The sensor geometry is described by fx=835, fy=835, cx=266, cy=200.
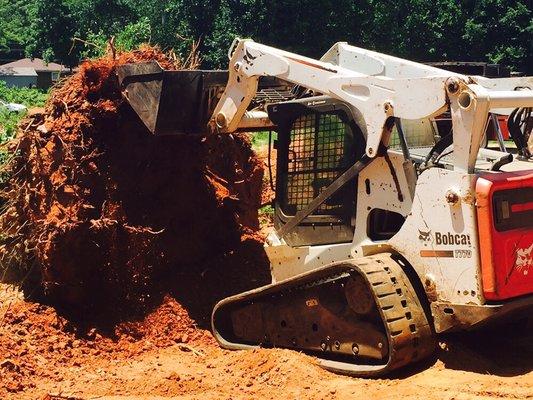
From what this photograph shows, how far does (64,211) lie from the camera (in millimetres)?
7555

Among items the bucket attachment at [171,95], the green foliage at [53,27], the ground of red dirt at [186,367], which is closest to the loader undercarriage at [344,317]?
the ground of red dirt at [186,367]

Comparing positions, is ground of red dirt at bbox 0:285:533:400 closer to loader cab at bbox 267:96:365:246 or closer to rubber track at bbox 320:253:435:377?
rubber track at bbox 320:253:435:377

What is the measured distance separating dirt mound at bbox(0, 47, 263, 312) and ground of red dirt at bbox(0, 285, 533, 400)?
40 centimetres

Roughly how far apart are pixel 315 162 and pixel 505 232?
5.95ft

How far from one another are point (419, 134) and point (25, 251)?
383cm

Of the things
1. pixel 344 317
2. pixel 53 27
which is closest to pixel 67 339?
pixel 344 317

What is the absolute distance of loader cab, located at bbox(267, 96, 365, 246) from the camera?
6672mm

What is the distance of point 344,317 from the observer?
6.44m

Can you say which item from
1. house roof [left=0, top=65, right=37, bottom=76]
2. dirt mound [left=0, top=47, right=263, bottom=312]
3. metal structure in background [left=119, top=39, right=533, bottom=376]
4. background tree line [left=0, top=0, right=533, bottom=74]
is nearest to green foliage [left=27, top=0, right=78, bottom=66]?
background tree line [left=0, top=0, right=533, bottom=74]

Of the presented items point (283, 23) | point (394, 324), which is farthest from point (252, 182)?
point (283, 23)

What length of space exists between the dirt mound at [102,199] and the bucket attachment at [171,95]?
1.15ft

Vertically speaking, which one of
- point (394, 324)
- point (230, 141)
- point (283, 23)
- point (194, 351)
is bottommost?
point (194, 351)

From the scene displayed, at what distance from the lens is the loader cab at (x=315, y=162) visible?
6672 millimetres

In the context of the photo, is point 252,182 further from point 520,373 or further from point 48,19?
point 48,19
